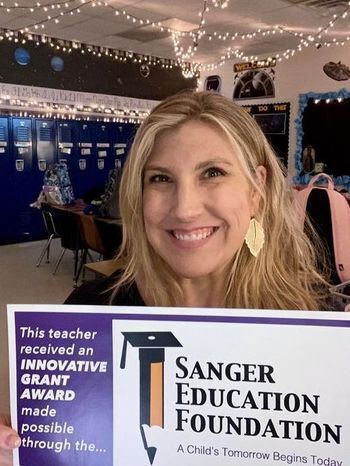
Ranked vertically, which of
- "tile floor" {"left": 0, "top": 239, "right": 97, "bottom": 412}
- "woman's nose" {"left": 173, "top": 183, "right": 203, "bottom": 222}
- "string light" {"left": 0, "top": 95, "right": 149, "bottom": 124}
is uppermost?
"string light" {"left": 0, "top": 95, "right": 149, "bottom": 124}

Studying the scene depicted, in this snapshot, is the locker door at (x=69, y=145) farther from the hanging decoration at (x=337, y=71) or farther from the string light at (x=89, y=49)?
the hanging decoration at (x=337, y=71)

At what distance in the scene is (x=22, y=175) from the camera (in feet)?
26.7

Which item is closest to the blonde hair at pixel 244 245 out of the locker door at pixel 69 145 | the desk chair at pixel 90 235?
the desk chair at pixel 90 235

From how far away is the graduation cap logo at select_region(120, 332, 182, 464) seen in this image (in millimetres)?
964

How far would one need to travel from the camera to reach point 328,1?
554cm

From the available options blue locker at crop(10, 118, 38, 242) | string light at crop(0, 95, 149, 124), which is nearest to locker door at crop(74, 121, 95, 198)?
string light at crop(0, 95, 149, 124)

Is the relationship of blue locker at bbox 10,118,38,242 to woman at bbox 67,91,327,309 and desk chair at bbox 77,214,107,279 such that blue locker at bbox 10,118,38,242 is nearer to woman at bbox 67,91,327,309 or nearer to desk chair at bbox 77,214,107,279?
desk chair at bbox 77,214,107,279

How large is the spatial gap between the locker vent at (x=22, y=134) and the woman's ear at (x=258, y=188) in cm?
739

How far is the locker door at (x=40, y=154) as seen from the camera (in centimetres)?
823

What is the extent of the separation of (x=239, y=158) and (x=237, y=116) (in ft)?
0.36

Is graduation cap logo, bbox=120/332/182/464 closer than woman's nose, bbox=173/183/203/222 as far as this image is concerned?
Yes

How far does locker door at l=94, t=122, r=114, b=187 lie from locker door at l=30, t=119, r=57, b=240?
859 mm

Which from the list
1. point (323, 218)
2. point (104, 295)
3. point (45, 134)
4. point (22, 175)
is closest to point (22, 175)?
point (22, 175)

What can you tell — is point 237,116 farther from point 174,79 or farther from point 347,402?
point 174,79
